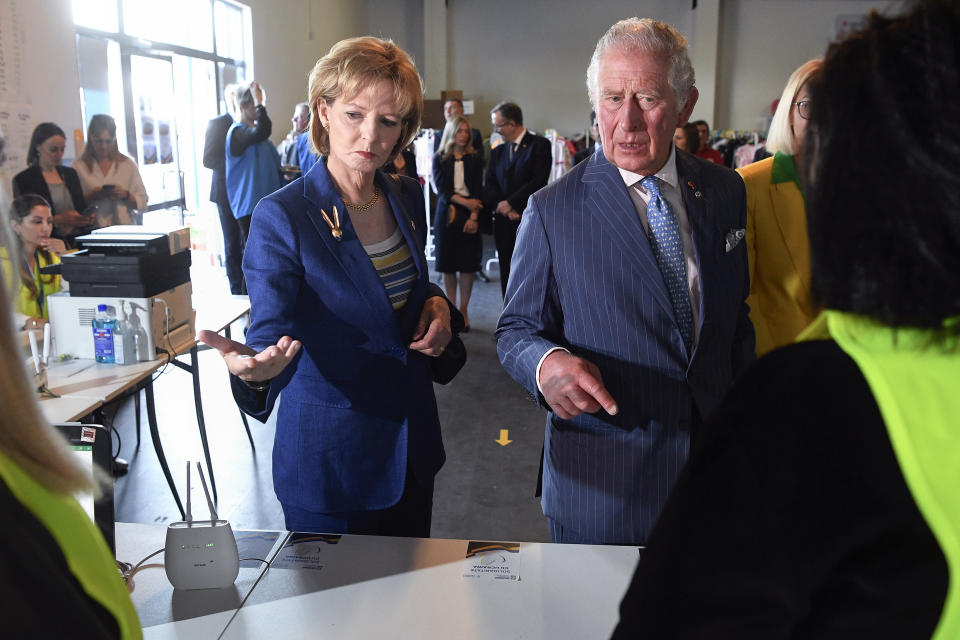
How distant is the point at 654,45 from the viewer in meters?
1.64

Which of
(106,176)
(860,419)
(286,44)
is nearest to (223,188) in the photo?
(106,176)

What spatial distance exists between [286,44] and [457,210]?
5.15m

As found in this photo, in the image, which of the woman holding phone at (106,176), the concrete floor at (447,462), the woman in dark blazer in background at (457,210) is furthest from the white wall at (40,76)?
the woman in dark blazer in background at (457,210)

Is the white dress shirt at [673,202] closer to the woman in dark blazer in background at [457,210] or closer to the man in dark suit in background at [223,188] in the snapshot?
the woman in dark blazer in background at [457,210]

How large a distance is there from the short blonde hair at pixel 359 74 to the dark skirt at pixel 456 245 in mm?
4860

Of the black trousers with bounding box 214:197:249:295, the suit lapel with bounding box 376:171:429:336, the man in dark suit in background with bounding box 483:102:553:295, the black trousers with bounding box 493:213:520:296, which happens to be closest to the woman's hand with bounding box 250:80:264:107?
the black trousers with bounding box 214:197:249:295

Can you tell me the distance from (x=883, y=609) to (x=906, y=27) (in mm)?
402

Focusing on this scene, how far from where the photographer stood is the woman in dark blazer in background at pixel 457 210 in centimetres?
673

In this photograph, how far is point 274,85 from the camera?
33.4 feet

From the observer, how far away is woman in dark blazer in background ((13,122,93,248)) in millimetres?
4785

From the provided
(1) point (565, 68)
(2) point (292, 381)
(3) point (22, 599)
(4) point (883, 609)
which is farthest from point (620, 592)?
(1) point (565, 68)

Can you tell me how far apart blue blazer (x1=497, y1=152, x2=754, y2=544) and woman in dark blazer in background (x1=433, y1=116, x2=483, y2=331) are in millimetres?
4937

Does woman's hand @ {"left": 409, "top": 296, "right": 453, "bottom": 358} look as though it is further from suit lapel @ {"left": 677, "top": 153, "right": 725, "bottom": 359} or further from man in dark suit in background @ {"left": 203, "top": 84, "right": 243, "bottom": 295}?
man in dark suit in background @ {"left": 203, "top": 84, "right": 243, "bottom": 295}

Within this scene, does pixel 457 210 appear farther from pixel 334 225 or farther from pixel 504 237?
pixel 334 225
